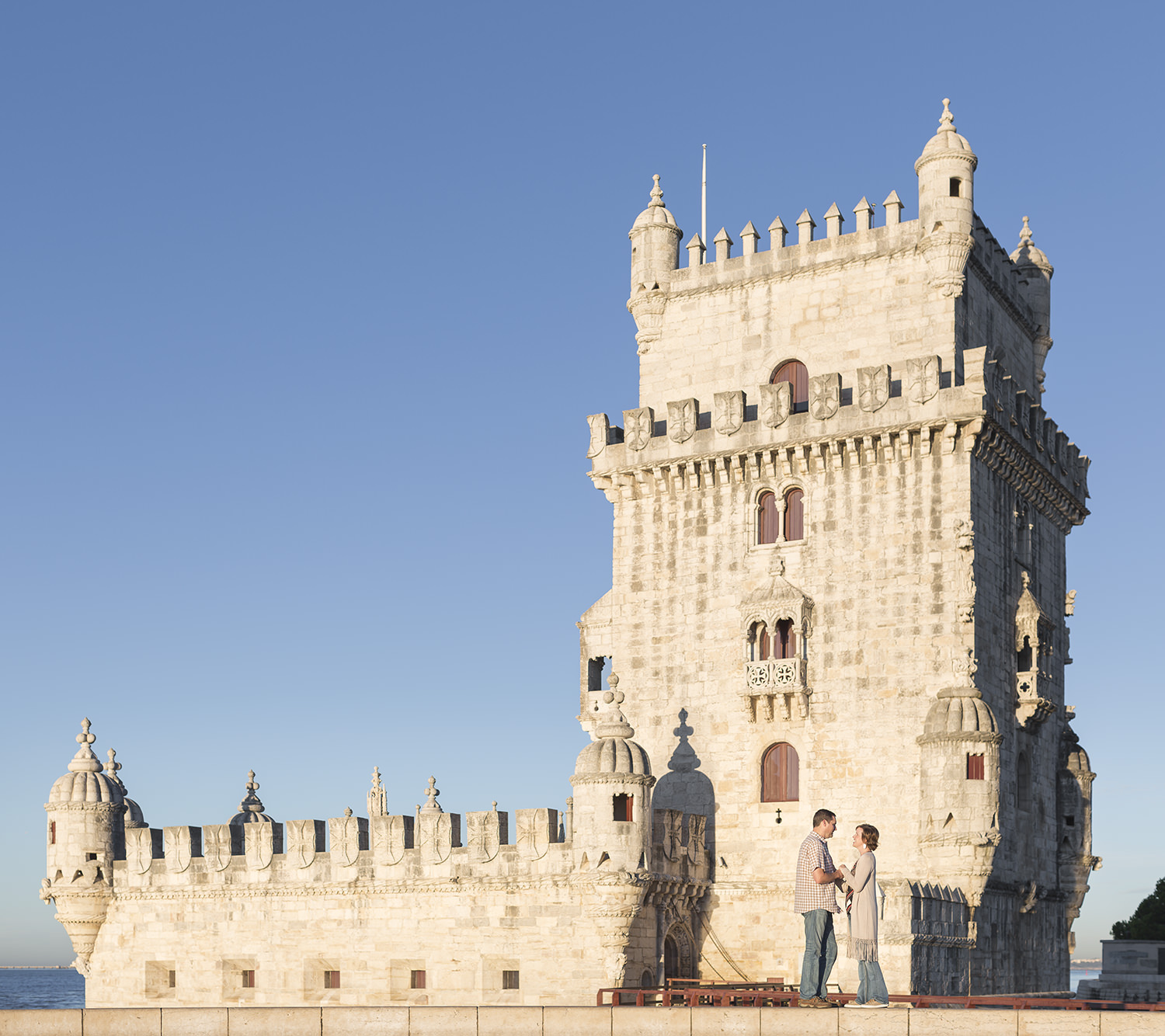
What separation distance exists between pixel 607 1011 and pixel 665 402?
23.6 meters

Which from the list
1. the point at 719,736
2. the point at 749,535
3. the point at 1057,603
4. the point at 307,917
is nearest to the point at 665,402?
the point at 749,535

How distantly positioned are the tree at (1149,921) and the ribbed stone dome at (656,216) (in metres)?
43.1

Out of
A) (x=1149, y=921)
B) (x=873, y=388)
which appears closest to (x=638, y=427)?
(x=873, y=388)

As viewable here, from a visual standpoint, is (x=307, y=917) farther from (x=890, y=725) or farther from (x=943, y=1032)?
(x=943, y=1032)

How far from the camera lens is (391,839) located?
138 ft

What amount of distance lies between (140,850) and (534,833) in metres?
12.9

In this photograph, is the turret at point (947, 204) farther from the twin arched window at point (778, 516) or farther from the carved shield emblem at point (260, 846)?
the carved shield emblem at point (260, 846)

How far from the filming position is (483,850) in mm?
40844

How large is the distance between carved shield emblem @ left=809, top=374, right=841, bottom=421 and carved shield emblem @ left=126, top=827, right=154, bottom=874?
22507 mm

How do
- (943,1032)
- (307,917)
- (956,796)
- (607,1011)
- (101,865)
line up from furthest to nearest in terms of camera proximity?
(101,865) → (307,917) → (956,796) → (607,1011) → (943,1032)

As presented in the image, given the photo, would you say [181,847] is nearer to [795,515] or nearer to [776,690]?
[776,690]

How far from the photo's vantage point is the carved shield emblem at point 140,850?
150 ft

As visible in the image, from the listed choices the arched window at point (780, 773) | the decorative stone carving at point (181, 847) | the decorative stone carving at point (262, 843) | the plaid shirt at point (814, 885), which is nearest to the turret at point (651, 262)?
the arched window at point (780, 773)

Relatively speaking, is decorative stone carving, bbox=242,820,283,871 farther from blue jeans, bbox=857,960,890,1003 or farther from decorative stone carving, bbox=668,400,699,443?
blue jeans, bbox=857,960,890,1003
